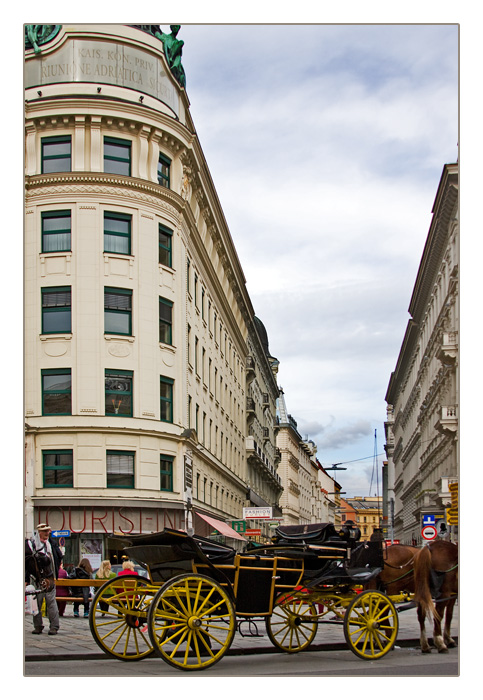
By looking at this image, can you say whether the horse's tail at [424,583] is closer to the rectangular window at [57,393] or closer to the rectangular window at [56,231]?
the rectangular window at [57,393]

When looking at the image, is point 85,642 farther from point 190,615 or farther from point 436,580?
point 436,580

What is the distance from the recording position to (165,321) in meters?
19.7

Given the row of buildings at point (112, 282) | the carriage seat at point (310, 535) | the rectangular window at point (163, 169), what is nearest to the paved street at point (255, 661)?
the carriage seat at point (310, 535)

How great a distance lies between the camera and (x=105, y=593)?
468 inches

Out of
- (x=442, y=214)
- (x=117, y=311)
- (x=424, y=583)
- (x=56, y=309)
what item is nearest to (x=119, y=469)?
(x=117, y=311)

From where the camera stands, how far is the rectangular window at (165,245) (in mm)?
20594

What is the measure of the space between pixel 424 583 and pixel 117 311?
7.18 metres

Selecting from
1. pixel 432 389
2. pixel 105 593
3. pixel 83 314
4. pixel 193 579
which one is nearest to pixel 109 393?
pixel 83 314

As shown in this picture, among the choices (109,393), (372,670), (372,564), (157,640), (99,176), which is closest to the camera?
(157,640)

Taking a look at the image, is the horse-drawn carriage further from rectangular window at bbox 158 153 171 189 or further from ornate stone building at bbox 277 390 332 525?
ornate stone building at bbox 277 390 332 525

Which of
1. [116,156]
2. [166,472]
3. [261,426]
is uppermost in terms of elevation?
[116,156]
